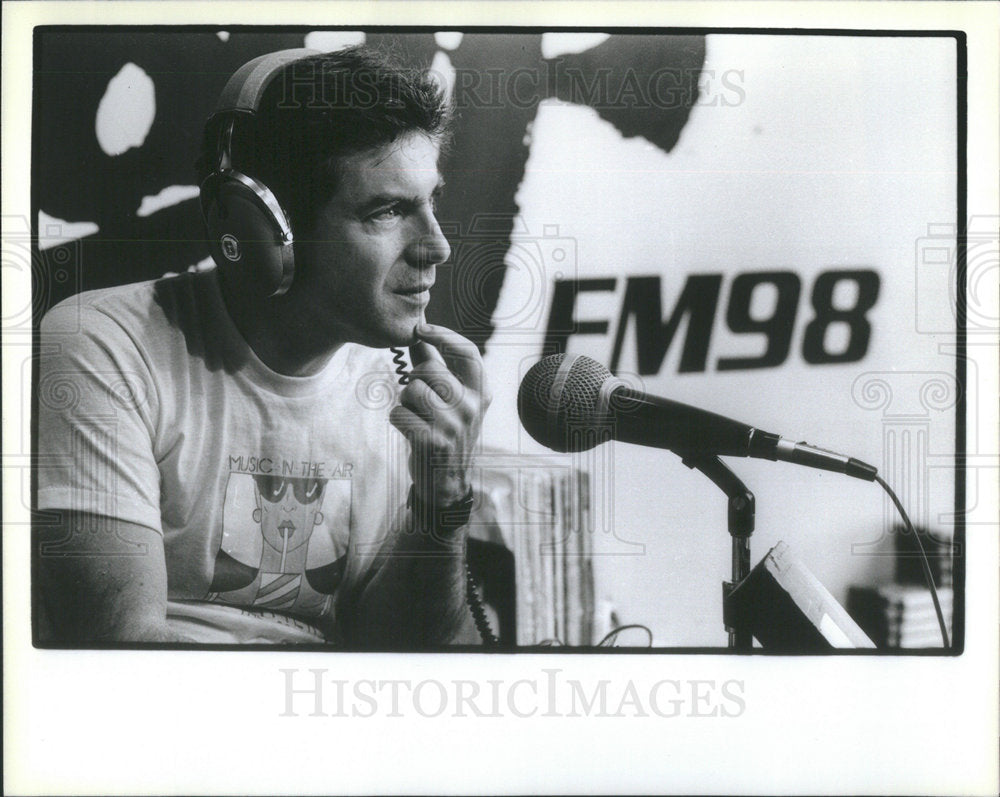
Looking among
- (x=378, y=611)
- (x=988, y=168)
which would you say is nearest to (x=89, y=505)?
(x=378, y=611)

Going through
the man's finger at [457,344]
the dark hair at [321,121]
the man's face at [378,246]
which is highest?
the dark hair at [321,121]

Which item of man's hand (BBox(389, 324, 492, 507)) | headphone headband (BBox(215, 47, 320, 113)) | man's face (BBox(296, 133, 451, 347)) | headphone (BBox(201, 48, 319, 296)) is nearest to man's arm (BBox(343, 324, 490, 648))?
man's hand (BBox(389, 324, 492, 507))

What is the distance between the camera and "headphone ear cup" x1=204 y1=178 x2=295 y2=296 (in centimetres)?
220

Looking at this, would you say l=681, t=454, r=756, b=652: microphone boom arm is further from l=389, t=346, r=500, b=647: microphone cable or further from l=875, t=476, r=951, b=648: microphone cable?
l=389, t=346, r=500, b=647: microphone cable

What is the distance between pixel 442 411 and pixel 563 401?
0.97ft

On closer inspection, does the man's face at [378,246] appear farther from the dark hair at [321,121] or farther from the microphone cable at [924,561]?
the microphone cable at [924,561]

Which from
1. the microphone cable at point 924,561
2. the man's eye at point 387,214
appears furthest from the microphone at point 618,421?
the man's eye at point 387,214

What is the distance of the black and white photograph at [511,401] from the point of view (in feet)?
7.32

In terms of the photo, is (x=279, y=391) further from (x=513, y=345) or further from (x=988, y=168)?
(x=988, y=168)

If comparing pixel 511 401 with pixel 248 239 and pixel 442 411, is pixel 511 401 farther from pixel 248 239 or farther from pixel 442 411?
pixel 248 239

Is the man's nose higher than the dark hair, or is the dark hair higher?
the dark hair

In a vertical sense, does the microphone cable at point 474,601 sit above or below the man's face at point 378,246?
below

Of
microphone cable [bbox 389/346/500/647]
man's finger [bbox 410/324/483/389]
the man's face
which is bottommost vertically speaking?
microphone cable [bbox 389/346/500/647]

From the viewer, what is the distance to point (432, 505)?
224cm
